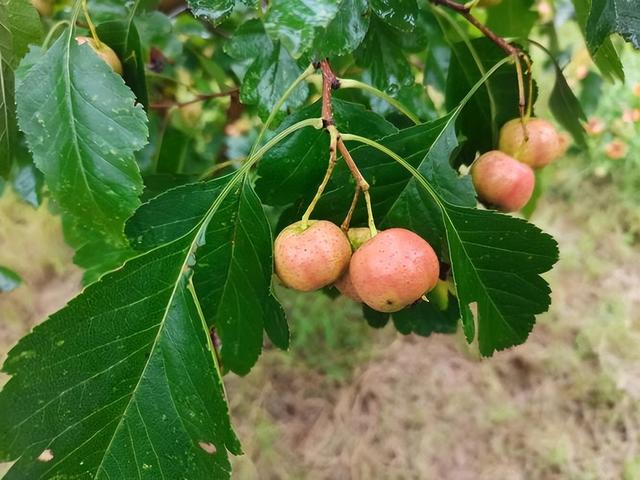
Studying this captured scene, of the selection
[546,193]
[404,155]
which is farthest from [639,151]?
[404,155]

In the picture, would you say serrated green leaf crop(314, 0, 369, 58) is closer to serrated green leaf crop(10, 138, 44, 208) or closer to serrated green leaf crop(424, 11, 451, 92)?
serrated green leaf crop(424, 11, 451, 92)

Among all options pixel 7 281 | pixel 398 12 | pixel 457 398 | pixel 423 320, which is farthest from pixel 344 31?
pixel 457 398

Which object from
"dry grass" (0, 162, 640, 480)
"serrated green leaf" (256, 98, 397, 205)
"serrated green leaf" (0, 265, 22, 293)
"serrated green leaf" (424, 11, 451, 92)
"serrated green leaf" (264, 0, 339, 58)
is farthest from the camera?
"dry grass" (0, 162, 640, 480)

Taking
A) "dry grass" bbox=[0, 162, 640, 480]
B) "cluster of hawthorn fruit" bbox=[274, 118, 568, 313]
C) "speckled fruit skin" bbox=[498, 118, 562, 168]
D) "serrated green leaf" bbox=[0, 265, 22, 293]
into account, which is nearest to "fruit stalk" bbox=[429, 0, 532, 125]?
"speckled fruit skin" bbox=[498, 118, 562, 168]

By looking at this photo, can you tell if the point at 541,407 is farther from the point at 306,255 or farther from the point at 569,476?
the point at 306,255

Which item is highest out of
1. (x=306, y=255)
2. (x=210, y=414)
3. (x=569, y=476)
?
(x=306, y=255)
